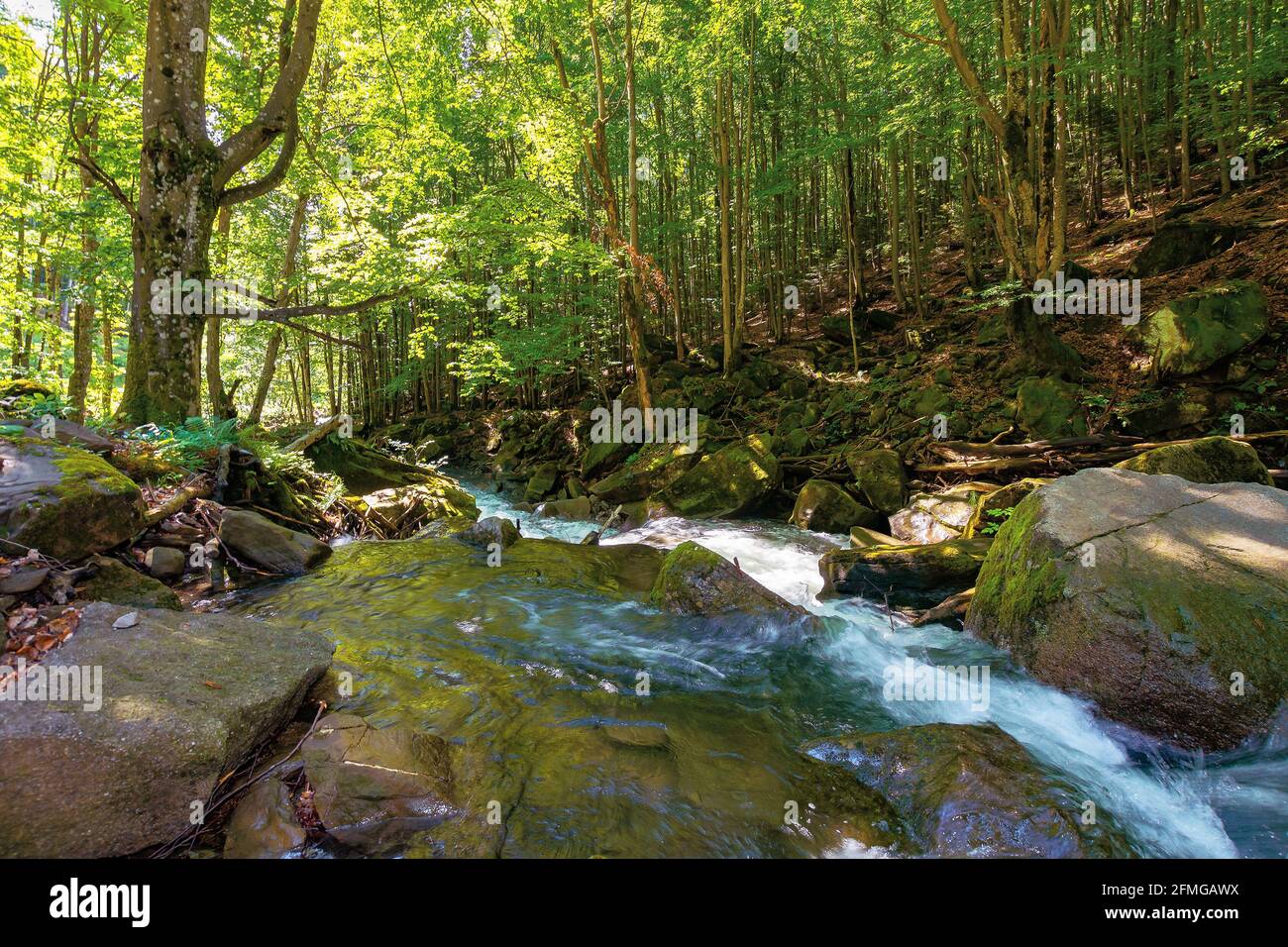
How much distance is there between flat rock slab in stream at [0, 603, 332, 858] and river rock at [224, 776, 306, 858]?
0.59ft

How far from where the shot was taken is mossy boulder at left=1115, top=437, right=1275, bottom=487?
610cm

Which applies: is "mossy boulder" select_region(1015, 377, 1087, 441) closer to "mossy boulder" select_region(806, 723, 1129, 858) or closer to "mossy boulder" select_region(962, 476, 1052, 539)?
"mossy boulder" select_region(962, 476, 1052, 539)

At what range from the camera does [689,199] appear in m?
20.5

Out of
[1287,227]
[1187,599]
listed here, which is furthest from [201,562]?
[1287,227]

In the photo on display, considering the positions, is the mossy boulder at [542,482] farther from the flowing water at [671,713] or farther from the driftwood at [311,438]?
the flowing water at [671,713]

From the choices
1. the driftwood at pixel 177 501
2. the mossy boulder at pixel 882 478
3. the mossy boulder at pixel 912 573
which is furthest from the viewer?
the mossy boulder at pixel 882 478

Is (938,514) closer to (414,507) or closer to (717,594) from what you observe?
(717,594)

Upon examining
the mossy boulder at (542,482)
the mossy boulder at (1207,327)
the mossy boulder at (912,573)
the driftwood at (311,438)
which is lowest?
the mossy boulder at (912,573)

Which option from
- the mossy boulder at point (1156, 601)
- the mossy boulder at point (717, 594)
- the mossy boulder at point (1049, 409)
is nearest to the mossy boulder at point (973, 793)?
the mossy boulder at point (1156, 601)

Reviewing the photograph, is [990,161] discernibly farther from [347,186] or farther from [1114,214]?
[347,186]

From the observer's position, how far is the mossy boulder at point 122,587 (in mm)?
4215

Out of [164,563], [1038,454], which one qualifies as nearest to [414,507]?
[164,563]

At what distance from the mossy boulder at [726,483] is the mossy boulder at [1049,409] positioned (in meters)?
4.35

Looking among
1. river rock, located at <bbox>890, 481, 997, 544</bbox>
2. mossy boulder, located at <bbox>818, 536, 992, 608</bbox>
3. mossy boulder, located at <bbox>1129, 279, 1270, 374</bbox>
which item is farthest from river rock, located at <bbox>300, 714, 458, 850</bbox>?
mossy boulder, located at <bbox>1129, 279, 1270, 374</bbox>
